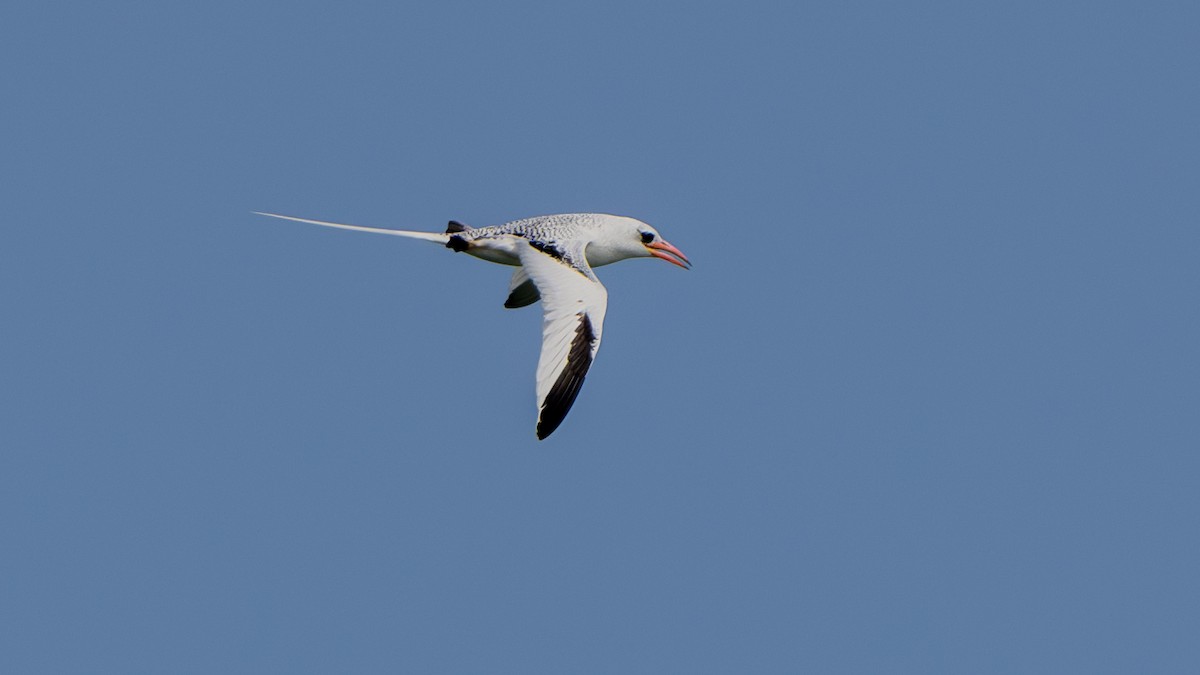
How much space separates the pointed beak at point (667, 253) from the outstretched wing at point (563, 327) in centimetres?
230

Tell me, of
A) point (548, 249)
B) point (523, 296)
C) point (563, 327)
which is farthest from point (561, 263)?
point (523, 296)

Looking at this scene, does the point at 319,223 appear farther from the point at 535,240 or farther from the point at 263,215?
the point at 535,240

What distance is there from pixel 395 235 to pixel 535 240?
6.25 ft

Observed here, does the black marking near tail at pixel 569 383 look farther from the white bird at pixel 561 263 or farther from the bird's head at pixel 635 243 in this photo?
the bird's head at pixel 635 243

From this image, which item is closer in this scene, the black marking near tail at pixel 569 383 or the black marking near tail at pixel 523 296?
the black marking near tail at pixel 569 383

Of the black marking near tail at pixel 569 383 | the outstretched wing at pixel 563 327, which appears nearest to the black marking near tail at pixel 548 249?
the outstretched wing at pixel 563 327

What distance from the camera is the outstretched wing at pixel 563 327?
48.3ft

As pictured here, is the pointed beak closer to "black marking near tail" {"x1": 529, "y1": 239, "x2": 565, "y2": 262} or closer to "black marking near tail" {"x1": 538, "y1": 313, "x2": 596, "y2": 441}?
"black marking near tail" {"x1": 529, "y1": 239, "x2": 565, "y2": 262}

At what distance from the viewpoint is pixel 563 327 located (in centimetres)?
1542

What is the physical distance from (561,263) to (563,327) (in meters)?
1.59

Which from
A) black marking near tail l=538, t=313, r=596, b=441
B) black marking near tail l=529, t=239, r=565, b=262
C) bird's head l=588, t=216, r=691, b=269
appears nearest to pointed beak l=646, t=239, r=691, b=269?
bird's head l=588, t=216, r=691, b=269

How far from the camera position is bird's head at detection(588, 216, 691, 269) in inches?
737

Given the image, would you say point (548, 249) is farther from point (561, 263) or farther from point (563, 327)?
point (563, 327)

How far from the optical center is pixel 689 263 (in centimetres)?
1944
